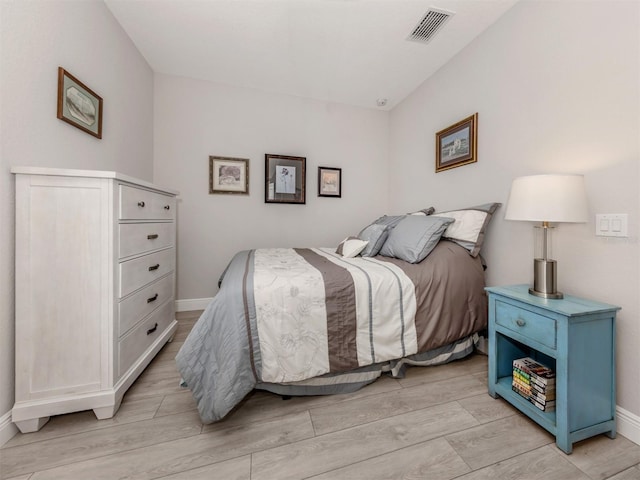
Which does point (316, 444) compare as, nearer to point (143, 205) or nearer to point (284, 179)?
point (143, 205)

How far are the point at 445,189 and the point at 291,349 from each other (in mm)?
2095

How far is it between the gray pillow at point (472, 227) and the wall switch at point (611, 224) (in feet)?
1.99

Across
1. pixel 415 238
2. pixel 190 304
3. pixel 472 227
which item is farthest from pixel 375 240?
pixel 190 304

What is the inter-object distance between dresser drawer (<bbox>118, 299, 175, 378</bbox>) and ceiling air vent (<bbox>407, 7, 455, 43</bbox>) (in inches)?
114

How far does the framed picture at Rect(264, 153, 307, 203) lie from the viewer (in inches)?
122

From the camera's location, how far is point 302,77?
109 inches

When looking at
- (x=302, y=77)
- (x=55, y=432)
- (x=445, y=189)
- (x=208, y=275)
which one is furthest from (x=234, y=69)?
(x=55, y=432)

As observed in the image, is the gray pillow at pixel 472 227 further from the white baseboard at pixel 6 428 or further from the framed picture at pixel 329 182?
the white baseboard at pixel 6 428

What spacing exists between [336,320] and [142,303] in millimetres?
1185

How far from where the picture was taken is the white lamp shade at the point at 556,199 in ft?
4.05

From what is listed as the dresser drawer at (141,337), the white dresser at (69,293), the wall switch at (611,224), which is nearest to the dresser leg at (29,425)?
the white dresser at (69,293)

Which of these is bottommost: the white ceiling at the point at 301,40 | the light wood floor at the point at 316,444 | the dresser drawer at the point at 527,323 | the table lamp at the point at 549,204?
the light wood floor at the point at 316,444

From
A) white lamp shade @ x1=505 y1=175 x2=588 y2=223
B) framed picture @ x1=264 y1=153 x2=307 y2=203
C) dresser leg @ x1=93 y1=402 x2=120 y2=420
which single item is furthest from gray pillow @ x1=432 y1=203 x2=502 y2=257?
dresser leg @ x1=93 y1=402 x2=120 y2=420

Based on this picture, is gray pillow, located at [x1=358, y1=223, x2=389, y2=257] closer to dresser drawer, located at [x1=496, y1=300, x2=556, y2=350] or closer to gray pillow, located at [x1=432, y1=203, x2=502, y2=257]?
gray pillow, located at [x1=432, y1=203, x2=502, y2=257]
